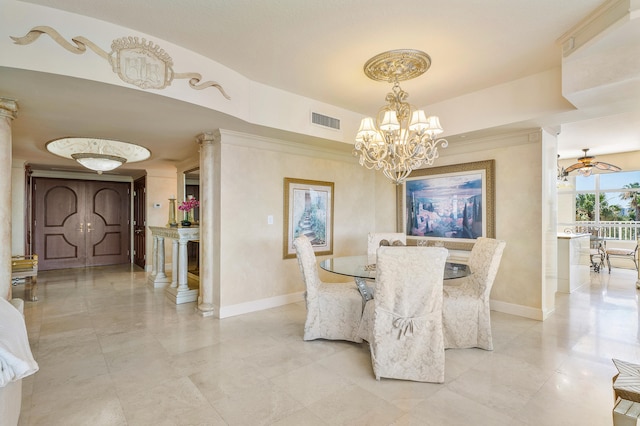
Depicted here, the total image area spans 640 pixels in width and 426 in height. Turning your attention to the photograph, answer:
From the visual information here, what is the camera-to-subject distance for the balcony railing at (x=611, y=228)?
7211 mm

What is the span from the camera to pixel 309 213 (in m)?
4.77

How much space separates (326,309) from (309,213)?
75.9 inches

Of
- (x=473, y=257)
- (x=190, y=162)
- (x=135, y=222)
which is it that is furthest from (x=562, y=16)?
(x=135, y=222)

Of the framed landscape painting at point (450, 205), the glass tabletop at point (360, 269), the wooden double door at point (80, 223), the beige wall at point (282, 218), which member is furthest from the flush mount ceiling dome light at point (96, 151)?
the framed landscape painting at point (450, 205)

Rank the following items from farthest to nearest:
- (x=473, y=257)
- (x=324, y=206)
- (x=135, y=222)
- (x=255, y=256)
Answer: (x=135, y=222)
(x=324, y=206)
(x=255, y=256)
(x=473, y=257)

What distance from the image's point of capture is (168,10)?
2.26 meters

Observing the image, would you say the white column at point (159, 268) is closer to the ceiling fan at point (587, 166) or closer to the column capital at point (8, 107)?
the column capital at point (8, 107)

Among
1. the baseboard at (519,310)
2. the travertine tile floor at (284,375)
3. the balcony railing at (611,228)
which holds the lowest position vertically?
the travertine tile floor at (284,375)

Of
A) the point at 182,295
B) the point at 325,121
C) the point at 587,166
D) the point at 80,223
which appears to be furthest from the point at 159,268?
the point at 587,166

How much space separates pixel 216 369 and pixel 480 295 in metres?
2.51

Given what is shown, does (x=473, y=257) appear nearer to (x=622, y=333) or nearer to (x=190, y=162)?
(x=622, y=333)

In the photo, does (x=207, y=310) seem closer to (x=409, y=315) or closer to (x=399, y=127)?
(x=409, y=315)

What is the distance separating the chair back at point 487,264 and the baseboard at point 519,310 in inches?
52.1

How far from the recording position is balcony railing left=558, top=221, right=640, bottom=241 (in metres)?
7.21
